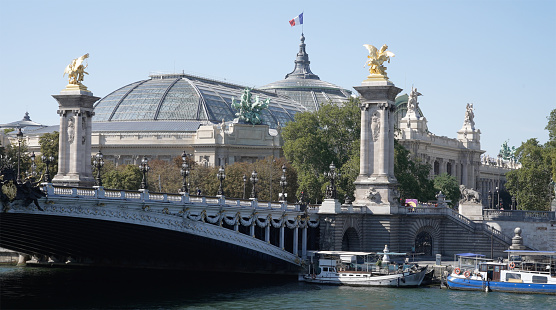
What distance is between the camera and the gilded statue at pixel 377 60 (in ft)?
272

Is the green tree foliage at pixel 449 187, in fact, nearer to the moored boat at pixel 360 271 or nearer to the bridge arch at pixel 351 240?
the bridge arch at pixel 351 240

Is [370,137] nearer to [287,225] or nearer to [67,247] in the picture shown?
[287,225]

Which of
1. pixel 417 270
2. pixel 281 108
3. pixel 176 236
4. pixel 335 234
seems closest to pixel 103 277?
pixel 176 236

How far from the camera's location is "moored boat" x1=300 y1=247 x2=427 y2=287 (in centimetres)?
7238

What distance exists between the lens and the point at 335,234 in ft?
261

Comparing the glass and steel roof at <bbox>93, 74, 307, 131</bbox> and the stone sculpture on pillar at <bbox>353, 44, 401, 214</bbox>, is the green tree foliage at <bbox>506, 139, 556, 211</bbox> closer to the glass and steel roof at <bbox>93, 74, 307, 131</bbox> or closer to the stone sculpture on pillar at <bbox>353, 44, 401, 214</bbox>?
the stone sculpture on pillar at <bbox>353, 44, 401, 214</bbox>

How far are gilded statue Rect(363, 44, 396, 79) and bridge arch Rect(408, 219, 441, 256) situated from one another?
11303 mm

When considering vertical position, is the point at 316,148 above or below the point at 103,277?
above

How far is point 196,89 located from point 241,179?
173ft

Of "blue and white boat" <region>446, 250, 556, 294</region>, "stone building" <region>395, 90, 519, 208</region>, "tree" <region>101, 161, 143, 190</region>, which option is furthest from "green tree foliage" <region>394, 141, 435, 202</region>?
"stone building" <region>395, 90, 519, 208</region>

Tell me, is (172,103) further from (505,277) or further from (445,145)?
(505,277)

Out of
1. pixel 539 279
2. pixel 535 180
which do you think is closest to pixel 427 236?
pixel 539 279

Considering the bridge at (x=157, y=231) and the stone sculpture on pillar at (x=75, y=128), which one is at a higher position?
the stone sculpture on pillar at (x=75, y=128)

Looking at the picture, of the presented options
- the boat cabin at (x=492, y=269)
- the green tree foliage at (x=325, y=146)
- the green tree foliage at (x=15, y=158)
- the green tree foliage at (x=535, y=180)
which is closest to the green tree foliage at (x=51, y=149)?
the green tree foliage at (x=15, y=158)
